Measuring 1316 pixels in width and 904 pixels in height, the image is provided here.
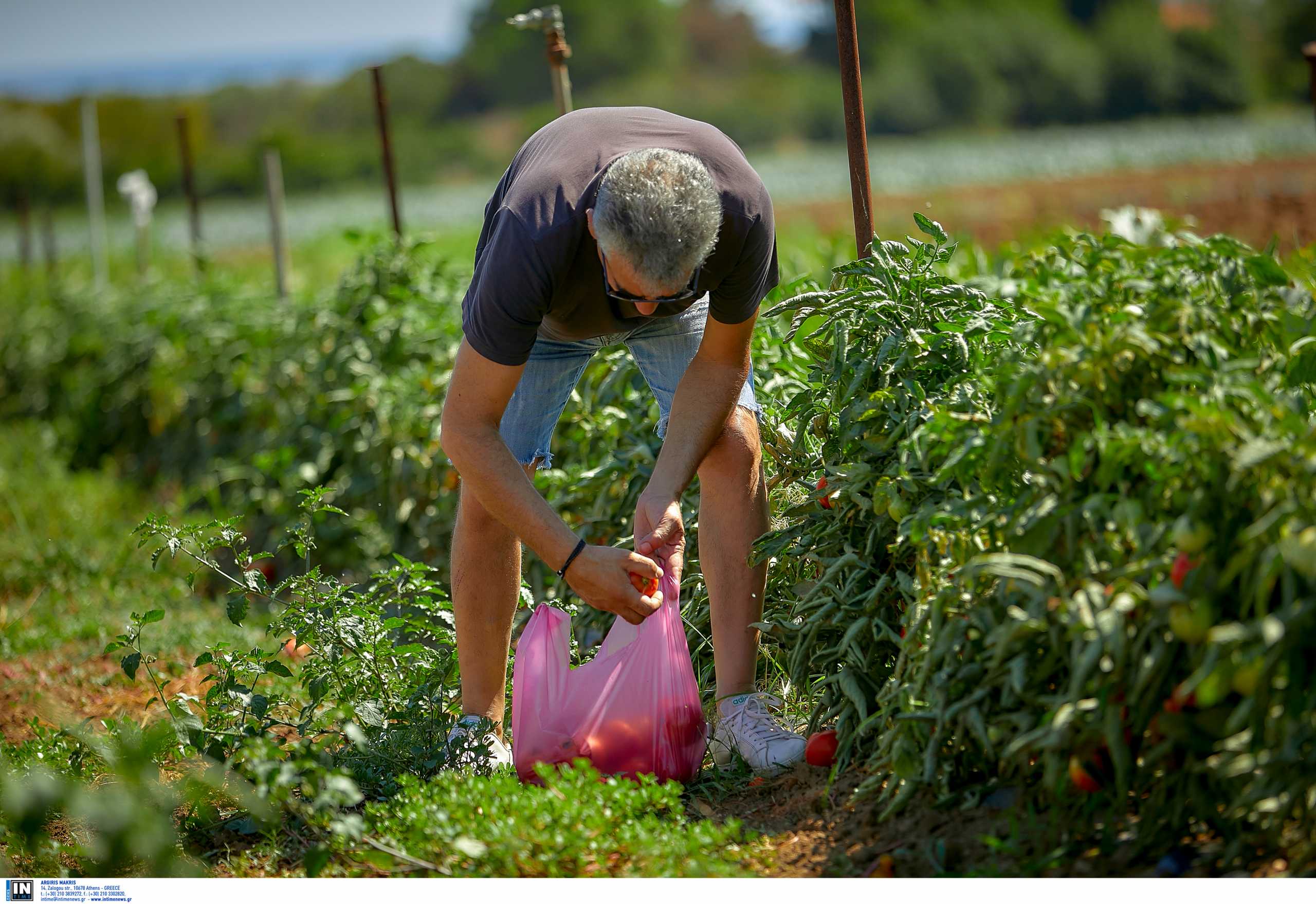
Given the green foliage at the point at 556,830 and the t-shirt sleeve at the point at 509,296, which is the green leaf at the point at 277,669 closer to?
the green foliage at the point at 556,830

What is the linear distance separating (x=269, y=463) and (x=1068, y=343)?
308 cm

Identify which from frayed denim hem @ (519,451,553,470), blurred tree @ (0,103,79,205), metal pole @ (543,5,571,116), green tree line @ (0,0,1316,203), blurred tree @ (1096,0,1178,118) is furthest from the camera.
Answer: blurred tree @ (1096,0,1178,118)

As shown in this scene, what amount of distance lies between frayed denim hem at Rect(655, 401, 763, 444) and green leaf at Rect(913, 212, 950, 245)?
48 centimetres

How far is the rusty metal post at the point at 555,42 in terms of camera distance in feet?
10.9

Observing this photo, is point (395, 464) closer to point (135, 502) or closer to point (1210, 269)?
point (135, 502)

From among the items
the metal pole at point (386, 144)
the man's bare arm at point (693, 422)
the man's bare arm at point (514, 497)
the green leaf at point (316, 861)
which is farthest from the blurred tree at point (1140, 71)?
the green leaf at point (316, 861)

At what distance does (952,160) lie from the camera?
3059cm

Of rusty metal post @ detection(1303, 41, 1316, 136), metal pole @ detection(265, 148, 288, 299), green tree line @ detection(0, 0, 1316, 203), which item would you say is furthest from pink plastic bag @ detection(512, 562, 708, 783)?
green tree line @ detection(0, 0, 1316, 203)

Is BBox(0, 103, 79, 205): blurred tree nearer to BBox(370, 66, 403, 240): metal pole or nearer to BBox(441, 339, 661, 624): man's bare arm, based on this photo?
BBox(370, 66, 403, 240): metal pole

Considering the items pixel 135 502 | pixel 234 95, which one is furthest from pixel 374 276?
pixel 234 95

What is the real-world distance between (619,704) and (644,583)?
0.81 feet

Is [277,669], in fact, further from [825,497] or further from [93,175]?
[93,175]

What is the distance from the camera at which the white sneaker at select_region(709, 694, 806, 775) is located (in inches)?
85.3

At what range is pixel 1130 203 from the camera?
16.7 m
